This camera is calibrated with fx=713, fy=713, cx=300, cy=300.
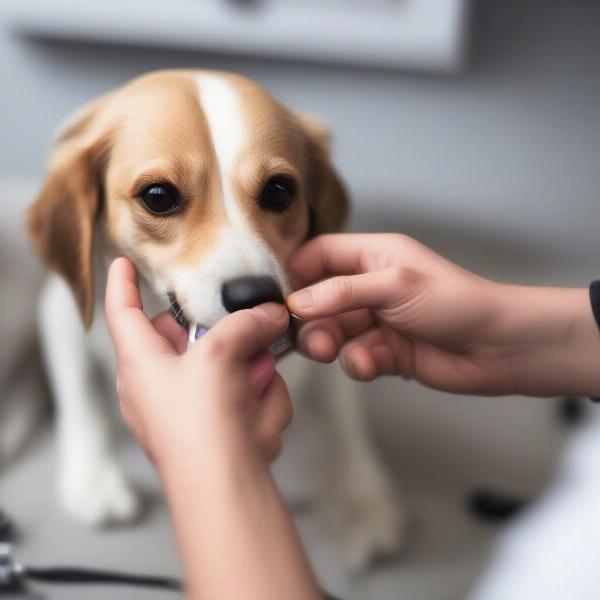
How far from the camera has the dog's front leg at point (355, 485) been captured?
3.16ft

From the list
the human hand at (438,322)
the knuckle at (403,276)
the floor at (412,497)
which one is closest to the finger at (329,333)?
the human hand at (438,322)

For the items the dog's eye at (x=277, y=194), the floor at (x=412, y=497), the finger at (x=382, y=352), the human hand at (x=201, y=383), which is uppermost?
the dog's eye at (x=277, y=194)

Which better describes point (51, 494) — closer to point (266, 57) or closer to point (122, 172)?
point (122, 172)

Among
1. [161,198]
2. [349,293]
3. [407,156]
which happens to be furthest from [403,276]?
[407,156]

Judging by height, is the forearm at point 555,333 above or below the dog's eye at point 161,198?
below

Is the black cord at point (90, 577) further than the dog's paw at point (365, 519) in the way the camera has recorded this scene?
No

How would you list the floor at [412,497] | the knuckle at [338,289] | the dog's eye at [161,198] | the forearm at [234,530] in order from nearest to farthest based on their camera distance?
the forearm at [234,530], the knuckle at [338,289], the dog's eye at [161,198], the floor at [412,497]

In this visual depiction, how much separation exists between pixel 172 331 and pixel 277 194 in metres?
0.21

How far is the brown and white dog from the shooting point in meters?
0.77

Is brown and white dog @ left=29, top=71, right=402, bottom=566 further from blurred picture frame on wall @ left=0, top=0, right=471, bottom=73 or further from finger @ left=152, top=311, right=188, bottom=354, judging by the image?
blurred picture frame on wall @ left=0, top=0, right=471, bottom=73

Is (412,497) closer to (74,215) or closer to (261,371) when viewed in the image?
(261,371)

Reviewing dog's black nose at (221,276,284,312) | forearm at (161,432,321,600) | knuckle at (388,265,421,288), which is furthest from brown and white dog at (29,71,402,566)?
forearm at (161,432,321,600)

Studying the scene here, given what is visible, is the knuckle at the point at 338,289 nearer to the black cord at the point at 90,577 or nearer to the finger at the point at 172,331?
the finger at the point at 172,331

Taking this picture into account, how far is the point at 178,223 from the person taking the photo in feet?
2.60
